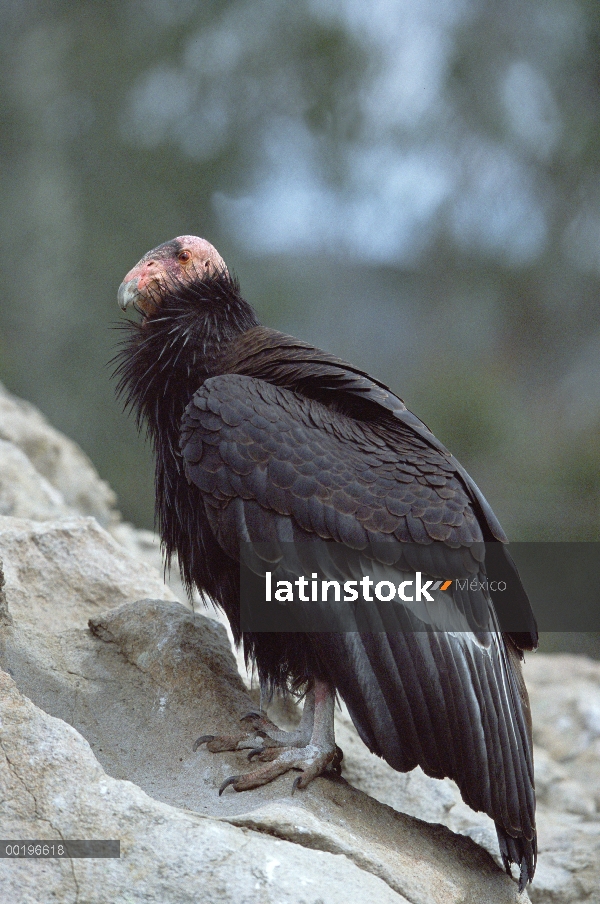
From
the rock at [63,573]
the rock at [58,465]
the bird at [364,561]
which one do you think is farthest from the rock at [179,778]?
the rock at [58,465]

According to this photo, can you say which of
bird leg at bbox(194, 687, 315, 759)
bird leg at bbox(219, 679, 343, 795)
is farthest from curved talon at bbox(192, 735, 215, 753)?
bird leg at bbox(219, 679, 343, 795)

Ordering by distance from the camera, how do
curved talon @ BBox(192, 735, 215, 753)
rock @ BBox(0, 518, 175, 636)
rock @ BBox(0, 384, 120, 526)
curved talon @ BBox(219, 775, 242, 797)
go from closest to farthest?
curved talon @ BBox(219, 775, 242, 797)
curved talon @ BBox(192, 735, 215, 753)
rock @ BBox(0, 518, 175, 636)
rock @ BBox(0, 384, 120, 526)

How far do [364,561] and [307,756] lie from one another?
0.71 metres

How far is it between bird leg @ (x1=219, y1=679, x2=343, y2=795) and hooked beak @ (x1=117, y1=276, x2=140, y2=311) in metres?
1.76

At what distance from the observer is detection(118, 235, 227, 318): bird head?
14.1 feet

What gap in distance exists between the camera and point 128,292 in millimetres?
4266

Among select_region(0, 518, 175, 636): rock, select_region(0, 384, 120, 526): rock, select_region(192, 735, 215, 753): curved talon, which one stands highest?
select_region(0, 384, 120, 526): rock

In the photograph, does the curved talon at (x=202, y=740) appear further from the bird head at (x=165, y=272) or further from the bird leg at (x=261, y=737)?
the bird head at (x=165, y=272)

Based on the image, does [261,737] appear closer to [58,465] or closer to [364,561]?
[364,561]

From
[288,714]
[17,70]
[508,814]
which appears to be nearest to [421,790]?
[288,714]

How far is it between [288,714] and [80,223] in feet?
27.3

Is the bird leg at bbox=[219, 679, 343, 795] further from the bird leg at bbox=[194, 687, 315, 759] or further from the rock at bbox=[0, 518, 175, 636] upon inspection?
the rock at bbox=[0, 518, 175, 636]

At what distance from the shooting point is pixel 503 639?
12.3ft

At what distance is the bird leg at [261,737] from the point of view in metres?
3.56
